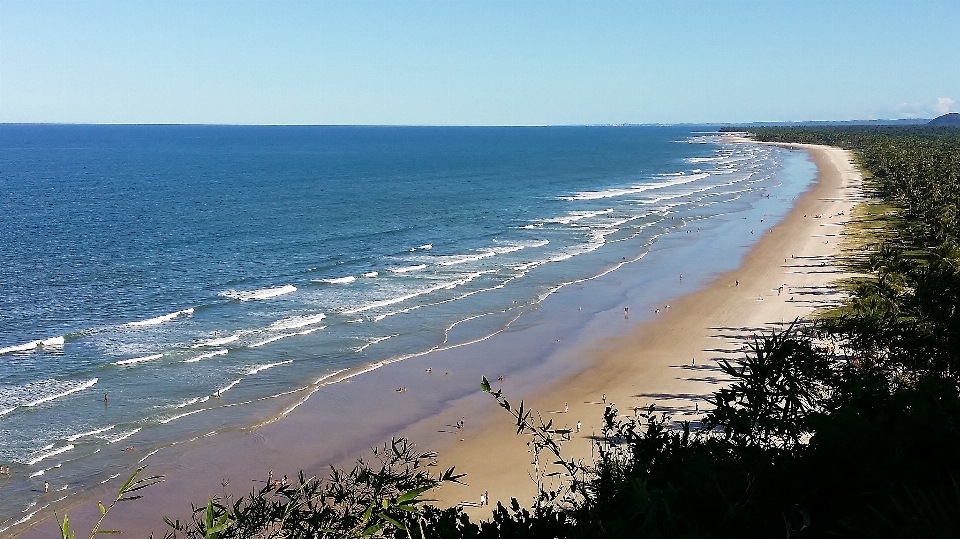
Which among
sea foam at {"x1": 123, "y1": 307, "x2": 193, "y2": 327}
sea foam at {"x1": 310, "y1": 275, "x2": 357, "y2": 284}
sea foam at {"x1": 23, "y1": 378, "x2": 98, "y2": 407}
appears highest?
sea foam at {"x1": 310, "y1": 275, "x2": 357, "y2": 284}

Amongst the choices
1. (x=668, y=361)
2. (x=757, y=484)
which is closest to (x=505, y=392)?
(x=668, y=361)

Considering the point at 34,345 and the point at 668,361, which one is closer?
the point at 668,361

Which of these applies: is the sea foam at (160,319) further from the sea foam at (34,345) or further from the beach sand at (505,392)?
the beach sand at (505,392)

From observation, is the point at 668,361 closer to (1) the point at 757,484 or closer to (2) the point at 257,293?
(2) the point at 257,293

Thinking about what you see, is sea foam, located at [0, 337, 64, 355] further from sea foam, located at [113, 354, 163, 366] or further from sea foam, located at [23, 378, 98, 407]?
sea foam, located at [23, 378, 98, 407]

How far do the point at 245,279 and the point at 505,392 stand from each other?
69.8 feet

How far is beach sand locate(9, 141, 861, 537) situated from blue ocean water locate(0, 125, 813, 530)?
1.54 metres

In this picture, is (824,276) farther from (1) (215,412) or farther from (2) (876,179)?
(2) (876,179)

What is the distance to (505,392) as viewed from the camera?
26.6m

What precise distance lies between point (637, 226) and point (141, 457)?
157 ft

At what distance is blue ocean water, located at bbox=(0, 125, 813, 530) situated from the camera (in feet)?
82.3

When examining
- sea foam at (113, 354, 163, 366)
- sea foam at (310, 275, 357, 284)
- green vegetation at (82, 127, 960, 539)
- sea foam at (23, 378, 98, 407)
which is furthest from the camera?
sea foam at (310, 275, 357, 284)

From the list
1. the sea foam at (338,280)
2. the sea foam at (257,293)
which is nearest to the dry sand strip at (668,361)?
the sea foam at (338,280)

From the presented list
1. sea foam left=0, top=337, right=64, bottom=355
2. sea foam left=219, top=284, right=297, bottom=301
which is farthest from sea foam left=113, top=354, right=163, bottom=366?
sea foam left=219, top=284, right=297, bottom=301
